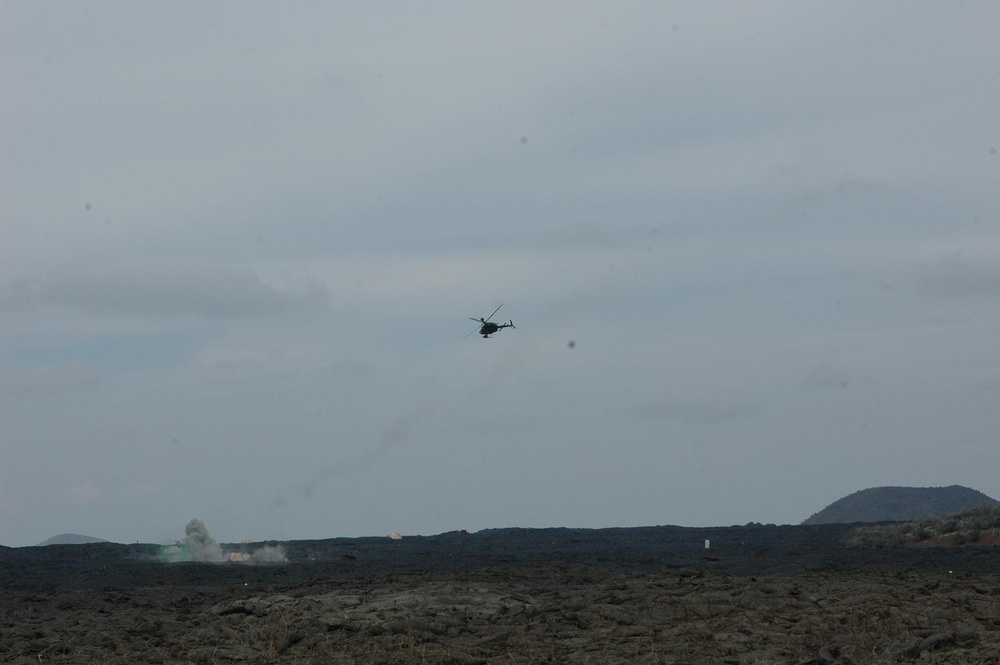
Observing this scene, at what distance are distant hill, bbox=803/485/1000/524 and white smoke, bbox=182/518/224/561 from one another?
98730mm

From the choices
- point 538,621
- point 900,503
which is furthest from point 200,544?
point 900,503

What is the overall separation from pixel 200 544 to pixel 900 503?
A: 4416 inches

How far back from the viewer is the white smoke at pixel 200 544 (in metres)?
57.8

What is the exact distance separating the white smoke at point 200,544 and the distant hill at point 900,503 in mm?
98730

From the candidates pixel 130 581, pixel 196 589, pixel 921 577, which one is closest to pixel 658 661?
pixel 921 577

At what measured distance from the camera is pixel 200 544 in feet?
191

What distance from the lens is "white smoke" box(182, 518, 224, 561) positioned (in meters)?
57.8

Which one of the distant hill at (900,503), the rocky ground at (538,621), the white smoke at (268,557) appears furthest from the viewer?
the distant hill at (900,503)

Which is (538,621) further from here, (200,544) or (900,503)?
(900,503)

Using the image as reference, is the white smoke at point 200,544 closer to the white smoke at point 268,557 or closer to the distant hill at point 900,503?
the white smoke at point 268,557

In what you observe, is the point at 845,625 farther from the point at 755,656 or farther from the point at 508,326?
the point at 508,326

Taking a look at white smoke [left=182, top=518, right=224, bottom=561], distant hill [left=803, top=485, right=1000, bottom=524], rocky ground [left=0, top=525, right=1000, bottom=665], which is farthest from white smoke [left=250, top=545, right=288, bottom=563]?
distant hill [left=803, top=485, right=1000, bottom=524]

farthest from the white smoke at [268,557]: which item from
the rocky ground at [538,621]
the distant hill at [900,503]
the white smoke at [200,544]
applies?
the distant hill at [900,503]

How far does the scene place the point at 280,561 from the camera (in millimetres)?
53719
